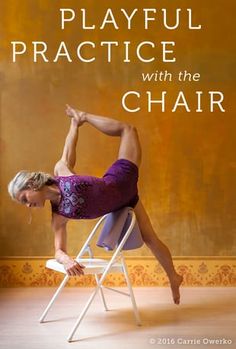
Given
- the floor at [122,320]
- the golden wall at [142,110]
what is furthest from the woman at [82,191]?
the golden wall at [142,110]

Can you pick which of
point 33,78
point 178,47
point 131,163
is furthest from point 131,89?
point 131,163

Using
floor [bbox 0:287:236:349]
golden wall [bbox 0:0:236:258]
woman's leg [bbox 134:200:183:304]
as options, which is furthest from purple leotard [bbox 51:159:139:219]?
golden wall [bbox 0:0:236:258]

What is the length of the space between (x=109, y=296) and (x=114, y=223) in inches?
46.6

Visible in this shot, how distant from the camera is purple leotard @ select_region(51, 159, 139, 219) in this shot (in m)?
3.50

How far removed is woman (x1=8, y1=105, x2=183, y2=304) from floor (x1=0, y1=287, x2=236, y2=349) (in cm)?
40

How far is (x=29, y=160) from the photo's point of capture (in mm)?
5086

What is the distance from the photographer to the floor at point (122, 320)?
10.9ft

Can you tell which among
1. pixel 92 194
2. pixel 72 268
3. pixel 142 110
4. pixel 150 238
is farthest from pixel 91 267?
pixel 142 110

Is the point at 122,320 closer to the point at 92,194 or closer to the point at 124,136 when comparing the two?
the point at 92,194

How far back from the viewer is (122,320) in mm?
A: 3889

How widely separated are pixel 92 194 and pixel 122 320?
944mm

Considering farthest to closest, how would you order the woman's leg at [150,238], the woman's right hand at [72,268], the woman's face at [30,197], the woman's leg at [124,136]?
the woman's leg at [150,238] < the woman's leg at [124,136] < the woman's face at [30,197] < the woman's right hand at [72,268]

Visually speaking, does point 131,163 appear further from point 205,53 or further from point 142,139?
point 205,53

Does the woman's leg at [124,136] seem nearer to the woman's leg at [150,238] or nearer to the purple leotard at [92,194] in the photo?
the purple leotard at [92,194]
